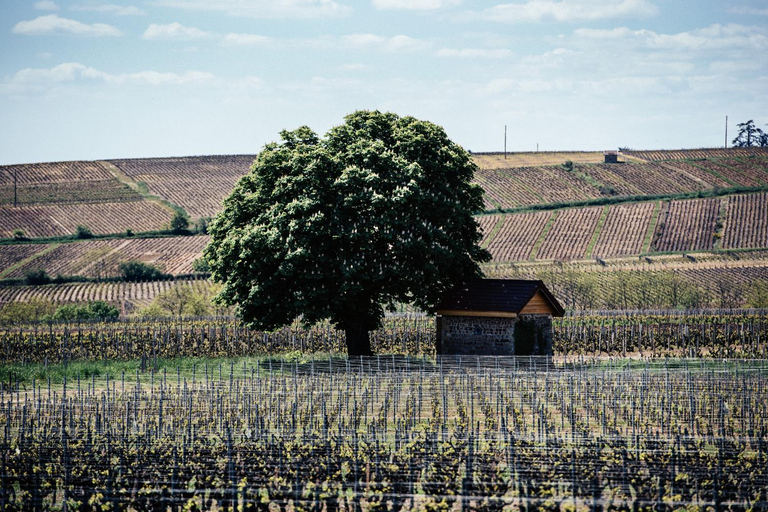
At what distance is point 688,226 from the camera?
7700cm

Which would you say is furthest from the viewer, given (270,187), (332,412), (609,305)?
(609,305)

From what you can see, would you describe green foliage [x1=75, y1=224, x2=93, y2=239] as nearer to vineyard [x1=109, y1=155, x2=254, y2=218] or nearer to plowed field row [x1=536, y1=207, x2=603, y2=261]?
vineyard [x1=109, y1=155, x2=254, y2=218]

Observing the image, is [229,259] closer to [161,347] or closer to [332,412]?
[161,347]

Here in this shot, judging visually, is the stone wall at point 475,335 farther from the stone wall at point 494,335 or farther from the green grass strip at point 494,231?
the green grass strip at point 494,231

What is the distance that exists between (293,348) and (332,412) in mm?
16541

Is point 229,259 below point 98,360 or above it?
above

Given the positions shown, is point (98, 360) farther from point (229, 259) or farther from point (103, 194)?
point (103, 194)

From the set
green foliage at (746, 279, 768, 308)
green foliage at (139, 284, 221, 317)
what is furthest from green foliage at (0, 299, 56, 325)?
green foliage at (746, 279, 768, 308)

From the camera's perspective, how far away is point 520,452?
1723 centimetres

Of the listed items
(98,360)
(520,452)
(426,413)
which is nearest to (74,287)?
(98,360)

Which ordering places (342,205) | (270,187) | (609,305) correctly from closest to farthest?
(342,205) → (270,187) → (609,305)

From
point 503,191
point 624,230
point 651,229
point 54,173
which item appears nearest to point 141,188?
point 54,173

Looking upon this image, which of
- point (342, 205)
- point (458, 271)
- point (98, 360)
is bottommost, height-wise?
point (98, 360)

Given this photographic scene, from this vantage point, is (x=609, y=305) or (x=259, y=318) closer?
(x=259, y=318)
